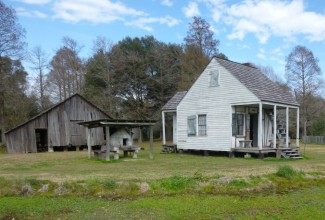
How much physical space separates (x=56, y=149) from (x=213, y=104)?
17.5 meters

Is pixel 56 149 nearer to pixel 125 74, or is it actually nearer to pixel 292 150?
pixel 125 74

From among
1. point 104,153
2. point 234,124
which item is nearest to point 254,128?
point 234,124

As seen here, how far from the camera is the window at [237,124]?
19953 mm

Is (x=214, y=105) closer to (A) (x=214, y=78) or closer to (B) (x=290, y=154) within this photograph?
(A) (x=214, y=78)


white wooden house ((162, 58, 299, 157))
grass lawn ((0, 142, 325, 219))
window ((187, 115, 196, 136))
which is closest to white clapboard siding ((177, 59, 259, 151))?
white wooden house ((162, 58, 299, 157))

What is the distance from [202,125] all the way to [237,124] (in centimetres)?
234

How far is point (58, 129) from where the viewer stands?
30.5 metres

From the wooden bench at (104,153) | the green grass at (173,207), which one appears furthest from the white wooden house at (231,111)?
the green grass at (173,207)

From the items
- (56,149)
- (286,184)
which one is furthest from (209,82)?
(56,149)

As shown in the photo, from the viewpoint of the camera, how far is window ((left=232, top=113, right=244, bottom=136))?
1995cm

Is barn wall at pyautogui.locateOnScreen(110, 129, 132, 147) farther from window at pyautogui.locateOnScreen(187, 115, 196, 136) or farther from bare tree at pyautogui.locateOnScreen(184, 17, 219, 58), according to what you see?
bare tree at pyautogui.locateOnScreen(184, 17, 219, 58)

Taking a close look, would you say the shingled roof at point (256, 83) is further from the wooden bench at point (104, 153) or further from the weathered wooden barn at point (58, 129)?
the weathered wooden barn at point (58, 129)

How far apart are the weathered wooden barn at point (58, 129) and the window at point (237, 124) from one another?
630 inches

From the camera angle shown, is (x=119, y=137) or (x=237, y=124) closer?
(x=237, y=124)
